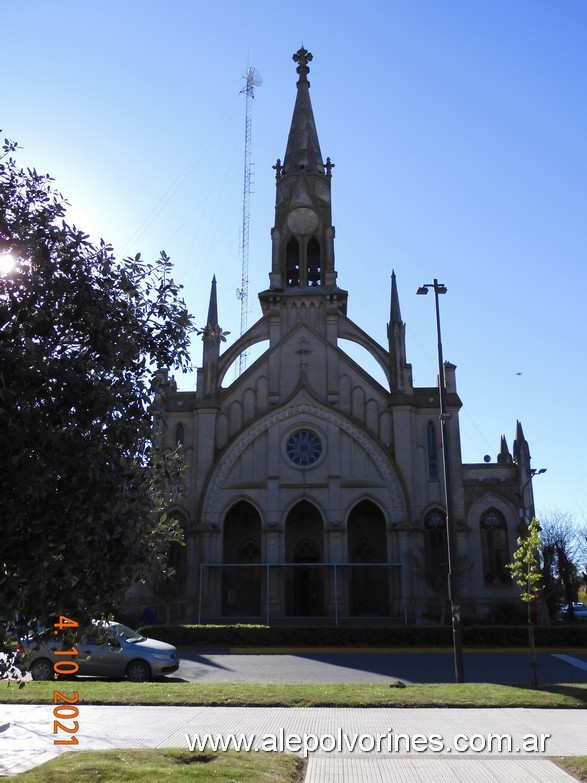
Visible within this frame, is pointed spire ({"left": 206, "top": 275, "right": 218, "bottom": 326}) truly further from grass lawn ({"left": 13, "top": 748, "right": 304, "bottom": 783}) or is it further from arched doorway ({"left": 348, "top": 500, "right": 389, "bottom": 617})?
grass lawn ({"left": 13, "top": 748, "right": 304, "bottom": 783})

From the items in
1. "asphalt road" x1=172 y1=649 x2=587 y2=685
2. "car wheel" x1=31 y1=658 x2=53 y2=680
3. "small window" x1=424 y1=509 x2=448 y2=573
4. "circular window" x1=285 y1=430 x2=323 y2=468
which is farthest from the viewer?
"circular window" x1=285 y1=430 x2=323 y2=468

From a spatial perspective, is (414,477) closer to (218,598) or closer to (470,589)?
(470,589)

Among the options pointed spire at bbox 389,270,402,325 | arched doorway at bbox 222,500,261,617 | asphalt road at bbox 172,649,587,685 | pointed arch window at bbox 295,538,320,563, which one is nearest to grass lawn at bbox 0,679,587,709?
asphalt road at bbox 172,649,587,685

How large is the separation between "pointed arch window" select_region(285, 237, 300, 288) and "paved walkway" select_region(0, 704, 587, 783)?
3544 cm

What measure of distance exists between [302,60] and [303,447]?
34048mm

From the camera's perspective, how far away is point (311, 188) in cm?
4694

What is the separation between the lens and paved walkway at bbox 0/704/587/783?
809cm

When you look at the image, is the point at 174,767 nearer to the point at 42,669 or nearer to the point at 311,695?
the point at 311,695

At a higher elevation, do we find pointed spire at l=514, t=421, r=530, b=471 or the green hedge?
pointed spire at l=514, t=421, r=530, b=471

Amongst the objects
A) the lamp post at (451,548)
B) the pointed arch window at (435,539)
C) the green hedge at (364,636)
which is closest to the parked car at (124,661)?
the lamp post at (451,548)

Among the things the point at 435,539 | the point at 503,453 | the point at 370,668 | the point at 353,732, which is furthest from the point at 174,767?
the point at 503,453

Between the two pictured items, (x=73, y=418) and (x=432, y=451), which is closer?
(x=73, y=418)

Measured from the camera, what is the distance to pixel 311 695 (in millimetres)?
13477

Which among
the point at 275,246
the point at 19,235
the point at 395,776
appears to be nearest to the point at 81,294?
the point at 19,235
